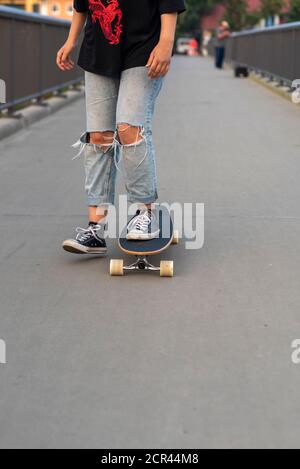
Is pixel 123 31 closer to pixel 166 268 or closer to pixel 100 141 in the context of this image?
pixel 100 141

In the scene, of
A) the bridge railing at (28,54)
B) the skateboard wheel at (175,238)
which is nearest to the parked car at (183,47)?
the bridge railing at (28,54)

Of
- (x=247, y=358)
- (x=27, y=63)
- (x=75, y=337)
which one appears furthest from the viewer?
(x=27, y=63)

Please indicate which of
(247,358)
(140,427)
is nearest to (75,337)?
(247,358)

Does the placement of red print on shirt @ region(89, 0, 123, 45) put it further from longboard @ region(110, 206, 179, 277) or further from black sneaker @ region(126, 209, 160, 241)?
longboard @ region(110, 206, 179, 277)

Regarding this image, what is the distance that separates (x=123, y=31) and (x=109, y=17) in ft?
0.33

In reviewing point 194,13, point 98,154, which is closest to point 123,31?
point 98,154

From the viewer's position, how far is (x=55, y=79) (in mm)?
16875

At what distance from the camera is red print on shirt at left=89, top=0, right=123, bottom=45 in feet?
16.8

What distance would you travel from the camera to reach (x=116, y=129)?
5273 mm

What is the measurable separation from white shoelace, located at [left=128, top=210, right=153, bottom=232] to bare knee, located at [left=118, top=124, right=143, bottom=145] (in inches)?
15.6

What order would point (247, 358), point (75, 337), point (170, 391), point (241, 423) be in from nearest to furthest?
point (241, 423) → point (170, 391) → point (247, 358) → point (75, 337)

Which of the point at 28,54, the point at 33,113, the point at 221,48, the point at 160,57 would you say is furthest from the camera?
the point at 221,48
